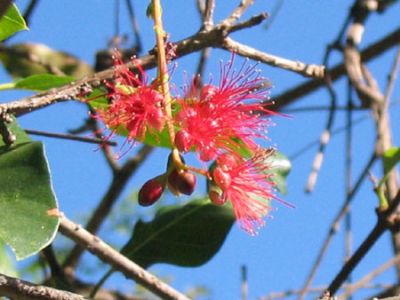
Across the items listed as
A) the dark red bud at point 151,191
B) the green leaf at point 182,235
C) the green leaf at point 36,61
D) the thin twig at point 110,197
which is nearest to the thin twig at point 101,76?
the dark red bud at point 151,191

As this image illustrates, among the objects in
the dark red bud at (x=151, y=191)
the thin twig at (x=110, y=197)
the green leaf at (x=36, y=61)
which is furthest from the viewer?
the green leaf at (x=36, y=61)

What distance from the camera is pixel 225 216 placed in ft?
5.08

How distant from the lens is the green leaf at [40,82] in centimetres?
133

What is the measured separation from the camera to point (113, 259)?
51.0 inches

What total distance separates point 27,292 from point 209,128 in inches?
12.1

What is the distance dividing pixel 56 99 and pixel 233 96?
0.25 metres

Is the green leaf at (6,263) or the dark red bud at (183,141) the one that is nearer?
the dark red bud at (183,141)

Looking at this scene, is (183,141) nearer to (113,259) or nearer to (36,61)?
(113,259)

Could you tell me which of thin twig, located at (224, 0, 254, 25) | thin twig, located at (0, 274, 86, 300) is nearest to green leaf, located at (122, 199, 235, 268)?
thin twig, located at (224, 0, 254, 25)

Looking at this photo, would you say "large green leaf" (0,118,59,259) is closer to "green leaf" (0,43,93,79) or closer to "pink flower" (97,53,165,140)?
"pink flower" (97,53,165,140)

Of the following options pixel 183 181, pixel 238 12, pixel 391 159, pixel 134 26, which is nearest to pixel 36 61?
pixel 134 26

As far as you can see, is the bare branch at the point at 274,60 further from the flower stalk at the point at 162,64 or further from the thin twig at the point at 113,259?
the thin twig at the point at 113,259

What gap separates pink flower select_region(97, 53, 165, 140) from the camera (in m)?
1.12

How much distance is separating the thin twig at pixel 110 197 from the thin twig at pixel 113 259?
0.49m
